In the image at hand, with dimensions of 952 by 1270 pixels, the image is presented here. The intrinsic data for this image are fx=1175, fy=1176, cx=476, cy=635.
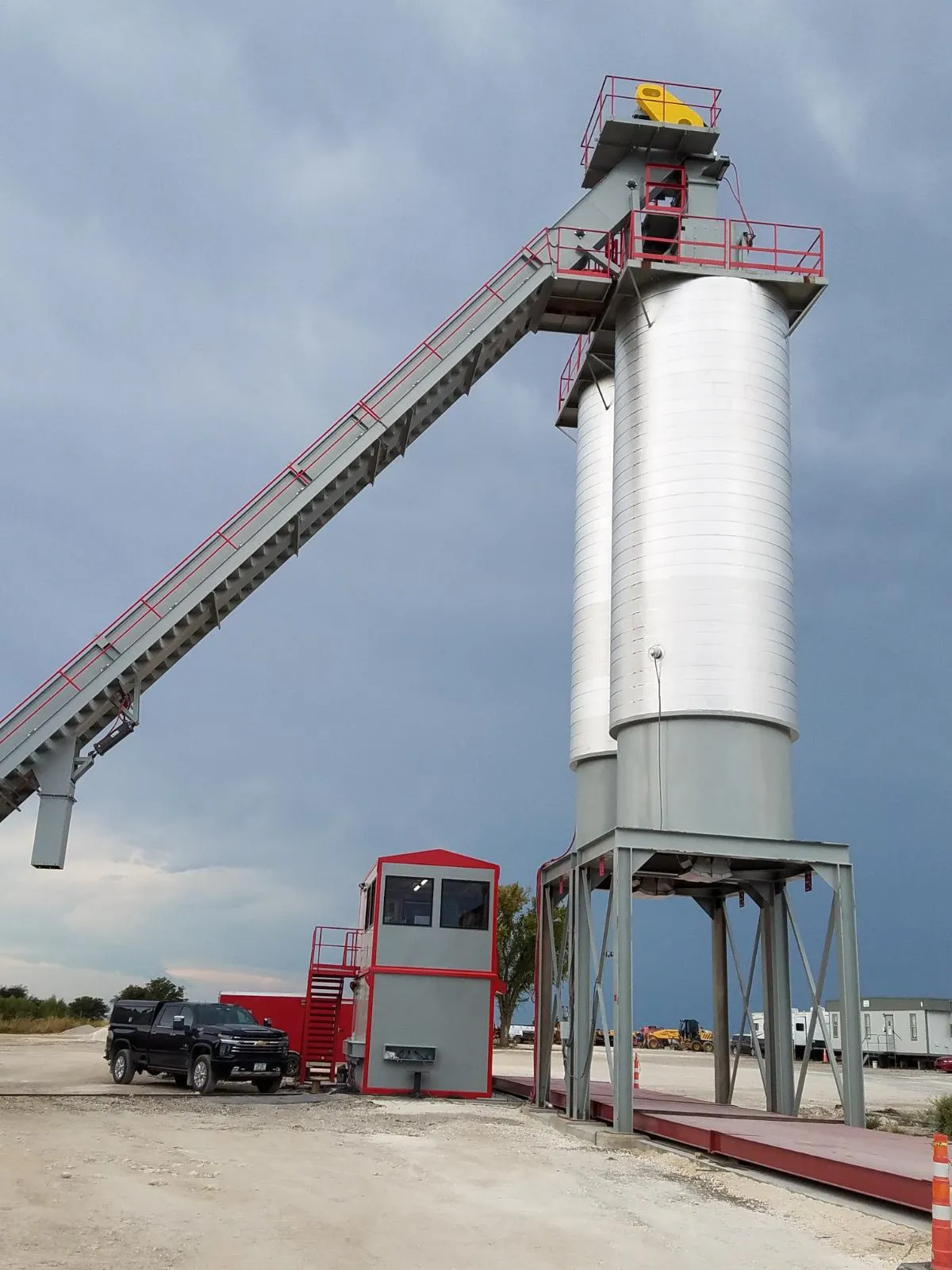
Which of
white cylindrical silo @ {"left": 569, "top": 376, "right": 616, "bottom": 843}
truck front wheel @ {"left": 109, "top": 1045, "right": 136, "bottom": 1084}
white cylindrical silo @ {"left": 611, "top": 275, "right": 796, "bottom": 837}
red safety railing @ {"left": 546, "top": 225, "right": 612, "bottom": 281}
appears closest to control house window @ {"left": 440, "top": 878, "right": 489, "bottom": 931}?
white cylindrical silo @ {"left": 569, "top": 376, "right": 616, "bottom": 843}

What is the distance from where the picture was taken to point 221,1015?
2550 cm

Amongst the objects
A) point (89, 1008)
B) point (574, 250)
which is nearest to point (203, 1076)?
point (574, 250)

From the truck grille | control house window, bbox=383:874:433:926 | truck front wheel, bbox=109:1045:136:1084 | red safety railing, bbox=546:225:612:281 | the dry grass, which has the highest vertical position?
red safety railing, bbox=546:225:612:281

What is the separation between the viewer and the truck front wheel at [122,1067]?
2717 centimetres

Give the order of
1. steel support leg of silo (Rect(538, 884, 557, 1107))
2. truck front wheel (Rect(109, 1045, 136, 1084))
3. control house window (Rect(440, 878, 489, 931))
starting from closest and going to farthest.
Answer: steel support leg of silo (Rect(538, 884, 557, 1107)), control house window (Rect(440, 878, 489, 931)), truck front wheel (Rect(109, 1045, 136, 1084))

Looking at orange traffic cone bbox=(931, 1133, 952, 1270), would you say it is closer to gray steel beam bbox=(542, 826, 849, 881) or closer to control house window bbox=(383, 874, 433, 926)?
gray steel beam bbox=(542, 826, 849, 881)

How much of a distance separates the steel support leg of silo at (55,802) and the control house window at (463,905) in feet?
31.4

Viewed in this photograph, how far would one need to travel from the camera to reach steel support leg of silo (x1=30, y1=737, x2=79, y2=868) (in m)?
19.8

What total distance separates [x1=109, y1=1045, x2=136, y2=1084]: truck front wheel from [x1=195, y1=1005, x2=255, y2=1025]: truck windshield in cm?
286

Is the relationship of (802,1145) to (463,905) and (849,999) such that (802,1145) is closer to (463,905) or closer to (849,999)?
(849,999)

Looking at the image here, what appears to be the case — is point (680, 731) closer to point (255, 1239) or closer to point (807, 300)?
point (807, 300)

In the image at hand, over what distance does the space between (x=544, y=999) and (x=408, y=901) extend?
441cm

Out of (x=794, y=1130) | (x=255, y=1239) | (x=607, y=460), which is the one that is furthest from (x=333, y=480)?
(x=255, y=1239)

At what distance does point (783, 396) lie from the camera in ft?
70.4
